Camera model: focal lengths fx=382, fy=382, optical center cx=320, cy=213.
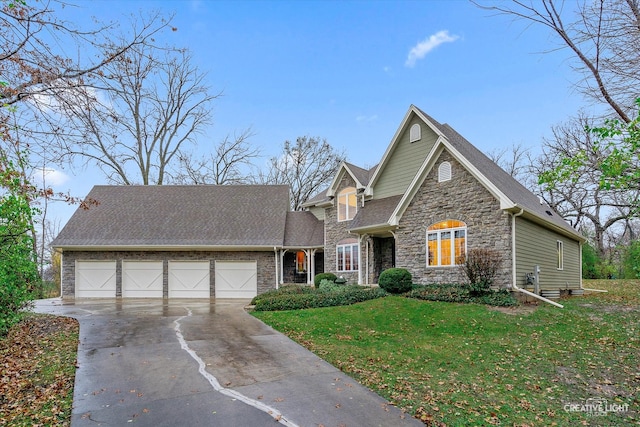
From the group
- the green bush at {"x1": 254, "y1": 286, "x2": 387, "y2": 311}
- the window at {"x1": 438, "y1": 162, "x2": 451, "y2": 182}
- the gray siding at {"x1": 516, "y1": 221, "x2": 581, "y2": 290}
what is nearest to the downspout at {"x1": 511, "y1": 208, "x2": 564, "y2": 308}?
the gray siding at {"x1": 516, "y1": 221, "x2": 581, "y2": 290}

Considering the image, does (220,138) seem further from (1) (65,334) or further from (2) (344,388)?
(2) (344,388)

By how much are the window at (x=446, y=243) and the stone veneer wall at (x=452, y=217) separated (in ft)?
0.58

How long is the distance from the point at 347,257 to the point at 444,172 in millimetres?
6971

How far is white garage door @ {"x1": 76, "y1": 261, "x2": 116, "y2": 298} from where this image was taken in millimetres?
20656

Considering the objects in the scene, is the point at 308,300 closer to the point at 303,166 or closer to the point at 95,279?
the point at 95,279

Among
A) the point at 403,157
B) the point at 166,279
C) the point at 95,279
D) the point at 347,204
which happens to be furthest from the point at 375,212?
the point at 95,279

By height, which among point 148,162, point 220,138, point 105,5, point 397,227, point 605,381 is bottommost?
point 605,381

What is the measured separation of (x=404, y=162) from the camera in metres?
17.9

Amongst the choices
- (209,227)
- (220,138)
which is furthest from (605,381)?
(220,138)

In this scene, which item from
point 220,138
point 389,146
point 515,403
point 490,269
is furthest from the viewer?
point 220,138

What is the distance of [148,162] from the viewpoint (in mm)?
31500

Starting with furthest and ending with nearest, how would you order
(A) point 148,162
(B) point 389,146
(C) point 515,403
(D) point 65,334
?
(A) point 148,162 → (B) point 389,146 → (D) point 65,334 → (C) point 515,403

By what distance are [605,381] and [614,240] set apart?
36863 millimetres

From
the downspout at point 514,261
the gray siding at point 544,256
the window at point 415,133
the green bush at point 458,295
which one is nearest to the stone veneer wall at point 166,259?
the green bush at point 458,295
